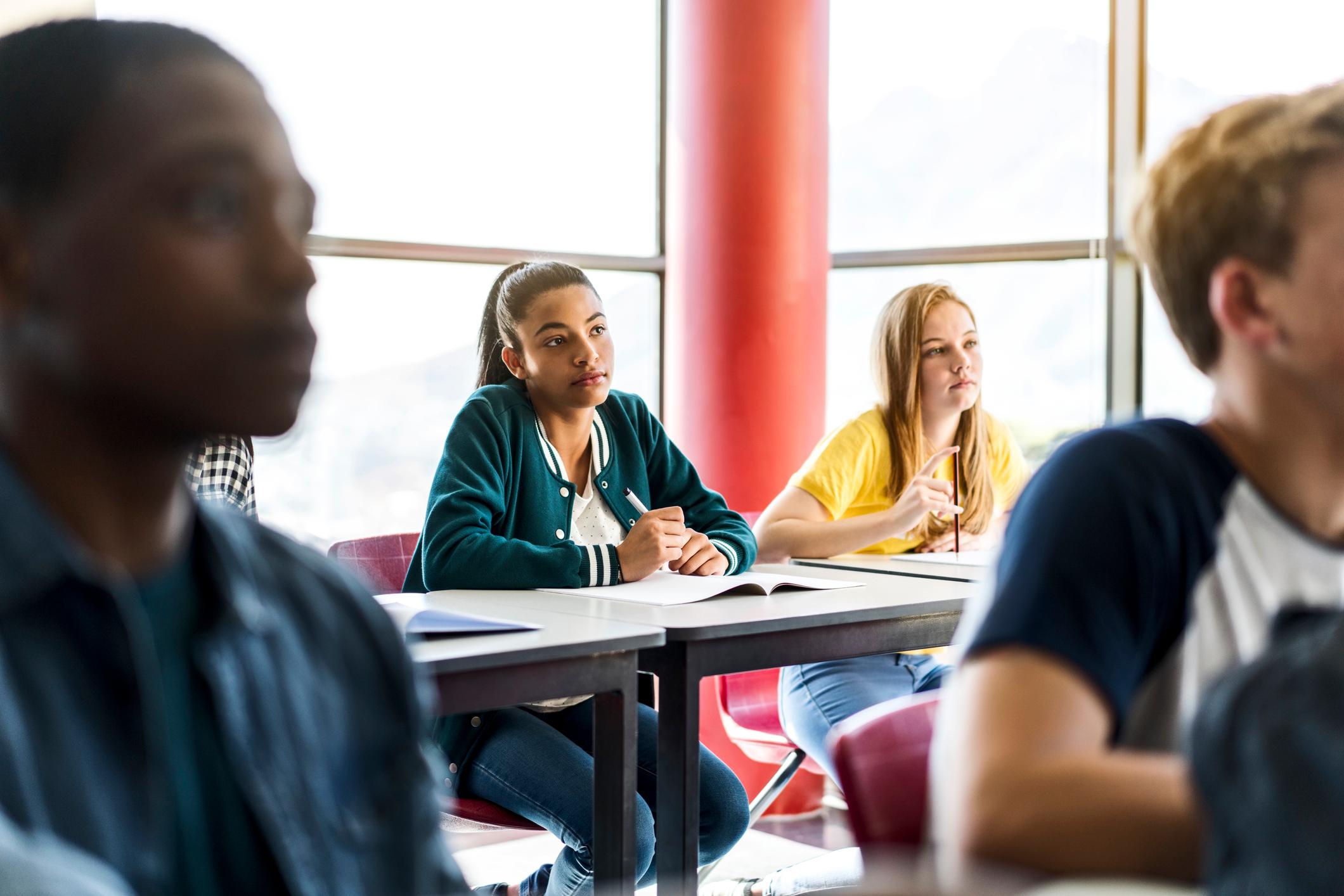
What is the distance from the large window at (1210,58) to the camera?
12.1ft

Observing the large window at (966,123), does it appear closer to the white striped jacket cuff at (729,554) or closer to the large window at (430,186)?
the large window at (430,186)

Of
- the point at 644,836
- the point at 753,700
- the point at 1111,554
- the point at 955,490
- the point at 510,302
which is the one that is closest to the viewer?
the point at 1111,554

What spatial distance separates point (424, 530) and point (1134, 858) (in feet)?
5.76

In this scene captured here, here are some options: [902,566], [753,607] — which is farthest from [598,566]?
[902,566]

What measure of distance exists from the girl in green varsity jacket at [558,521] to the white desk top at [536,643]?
0.68 ft

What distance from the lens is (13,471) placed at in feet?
2.50

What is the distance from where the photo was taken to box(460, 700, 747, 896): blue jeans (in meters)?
2.08

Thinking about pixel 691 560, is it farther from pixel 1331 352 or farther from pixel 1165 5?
pixel 1165 5

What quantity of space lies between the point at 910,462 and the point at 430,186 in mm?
1667

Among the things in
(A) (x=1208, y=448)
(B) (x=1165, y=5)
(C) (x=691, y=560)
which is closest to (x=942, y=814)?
(A) (x=1208, y=448)

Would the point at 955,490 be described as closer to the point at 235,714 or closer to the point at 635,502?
the point at 635,502

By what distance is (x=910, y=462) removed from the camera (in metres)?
3.05

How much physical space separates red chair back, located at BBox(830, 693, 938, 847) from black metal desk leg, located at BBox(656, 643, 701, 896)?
79cm

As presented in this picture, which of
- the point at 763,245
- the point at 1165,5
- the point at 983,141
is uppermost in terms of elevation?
the point at 1165,5
